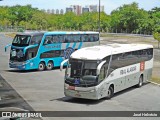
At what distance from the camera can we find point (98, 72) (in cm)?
1634

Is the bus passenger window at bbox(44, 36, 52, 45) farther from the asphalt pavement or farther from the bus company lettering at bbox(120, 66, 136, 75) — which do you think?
the bus company lettering at bbox(120, 66, 136, 75)

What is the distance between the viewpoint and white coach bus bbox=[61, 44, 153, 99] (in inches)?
642

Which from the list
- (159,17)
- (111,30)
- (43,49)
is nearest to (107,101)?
(43,49)

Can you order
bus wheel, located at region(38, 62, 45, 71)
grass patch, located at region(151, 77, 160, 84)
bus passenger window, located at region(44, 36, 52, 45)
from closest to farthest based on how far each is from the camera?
1. grass patch, located at region(151, 77, 160, 84)
2. bus passenger window, located at region(44, 36, 52, 45)
3. bus wheel, located at region(38, 62, 45, 71)

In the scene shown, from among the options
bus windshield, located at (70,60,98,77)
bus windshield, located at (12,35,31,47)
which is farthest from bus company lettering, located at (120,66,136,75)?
bus windshield, located at (12,35,31,47)

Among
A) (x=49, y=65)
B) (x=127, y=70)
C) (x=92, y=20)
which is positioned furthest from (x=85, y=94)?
(x=92, y=20)

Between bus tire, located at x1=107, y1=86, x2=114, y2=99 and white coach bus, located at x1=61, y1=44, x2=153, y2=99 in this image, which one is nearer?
white coach bus, located at x1=61, y1=44, x2=153, y2=99

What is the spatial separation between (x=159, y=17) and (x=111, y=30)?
1699cm

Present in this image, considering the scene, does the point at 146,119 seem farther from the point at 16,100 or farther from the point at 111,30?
the point at 111,30

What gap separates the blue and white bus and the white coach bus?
945 cm

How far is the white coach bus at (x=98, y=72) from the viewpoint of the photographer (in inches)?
642

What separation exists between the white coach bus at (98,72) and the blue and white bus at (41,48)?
9450mm

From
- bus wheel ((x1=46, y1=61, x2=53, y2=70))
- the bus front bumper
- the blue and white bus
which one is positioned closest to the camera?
the bus front bumper

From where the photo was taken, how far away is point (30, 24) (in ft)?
356
